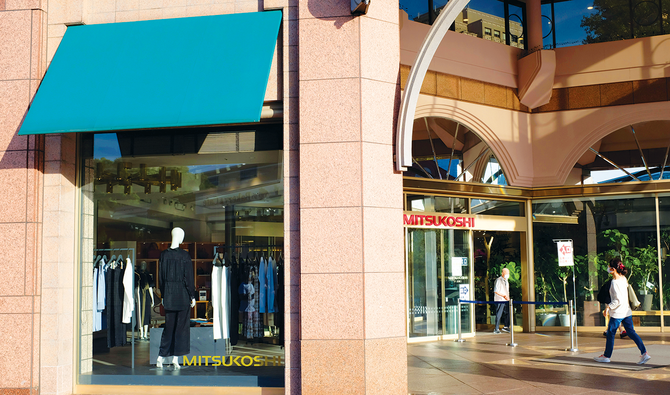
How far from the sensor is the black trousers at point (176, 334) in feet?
27.1

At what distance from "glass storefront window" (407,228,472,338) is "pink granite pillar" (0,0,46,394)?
8249 mm

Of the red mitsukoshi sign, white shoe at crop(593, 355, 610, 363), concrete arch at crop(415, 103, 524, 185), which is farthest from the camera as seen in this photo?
concrete arch at crop(415, 103, 524, 185)

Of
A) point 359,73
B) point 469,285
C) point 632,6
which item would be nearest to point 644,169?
point 632,6

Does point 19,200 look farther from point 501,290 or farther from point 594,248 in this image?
point 594,248

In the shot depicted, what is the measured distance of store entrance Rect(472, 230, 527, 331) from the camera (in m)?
15.2

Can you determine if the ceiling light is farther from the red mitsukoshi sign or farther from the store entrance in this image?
the store entrance

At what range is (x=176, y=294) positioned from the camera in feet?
27.6

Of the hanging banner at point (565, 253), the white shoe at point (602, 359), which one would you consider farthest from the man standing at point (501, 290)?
the white shoe at point (602, 359)

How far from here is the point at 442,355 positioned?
1162 centimetres

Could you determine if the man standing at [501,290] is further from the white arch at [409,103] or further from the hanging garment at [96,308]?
the hanging garment at [96,308]

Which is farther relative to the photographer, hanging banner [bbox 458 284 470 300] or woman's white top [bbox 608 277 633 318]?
hanging banner [bbox 458 284 470 300]

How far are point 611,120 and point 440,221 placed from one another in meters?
5.32

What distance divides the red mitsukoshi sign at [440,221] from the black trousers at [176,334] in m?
6.68

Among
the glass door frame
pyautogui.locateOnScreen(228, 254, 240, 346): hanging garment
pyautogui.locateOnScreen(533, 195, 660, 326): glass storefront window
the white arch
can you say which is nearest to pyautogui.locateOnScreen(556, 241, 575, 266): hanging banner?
pyautogui.locateOnScreen(533, 195, 660, 326): glass storefront window
